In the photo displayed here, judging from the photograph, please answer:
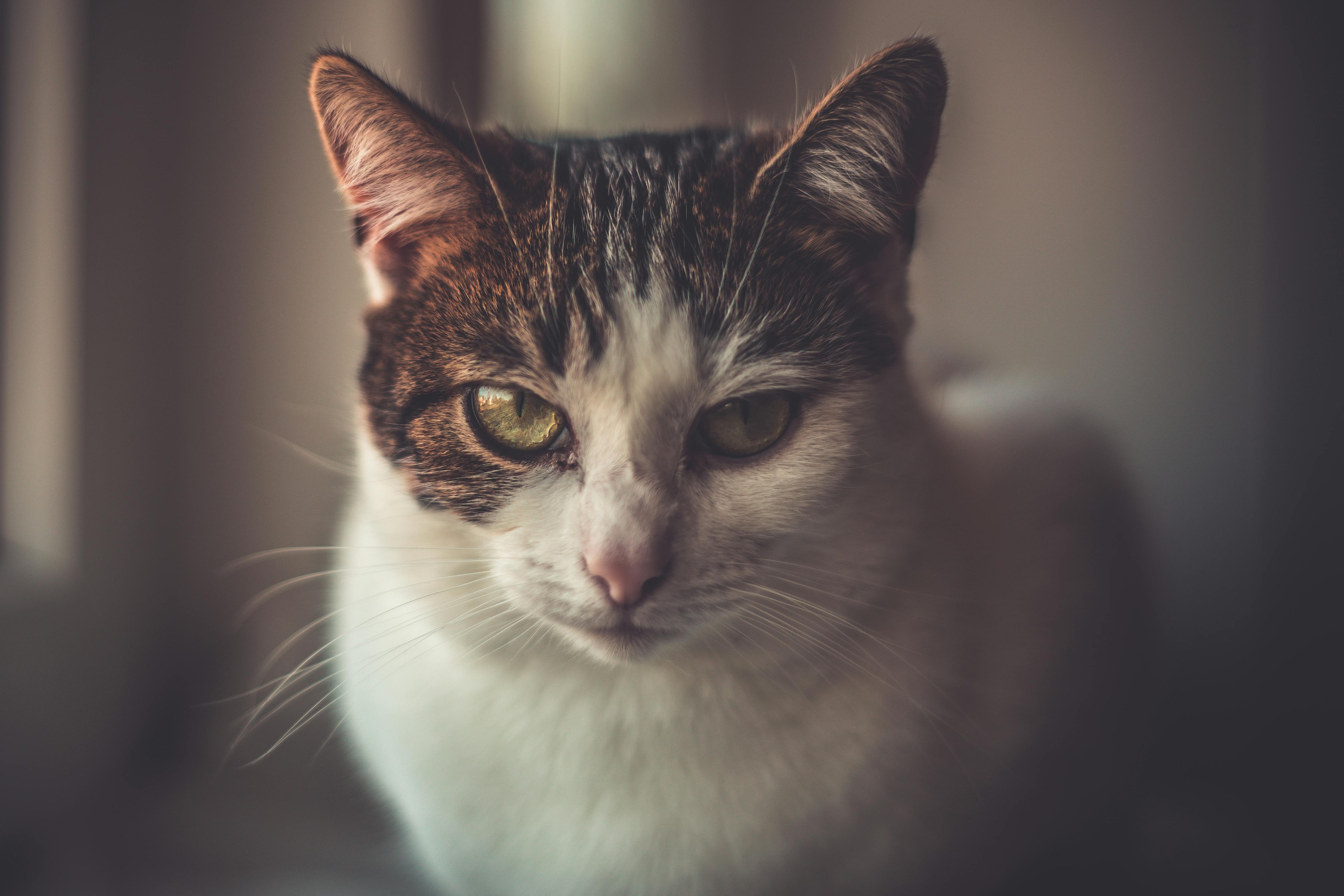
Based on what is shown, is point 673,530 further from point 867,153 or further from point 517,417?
point 867,153

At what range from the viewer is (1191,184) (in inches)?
38.0

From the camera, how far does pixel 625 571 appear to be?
594 mm

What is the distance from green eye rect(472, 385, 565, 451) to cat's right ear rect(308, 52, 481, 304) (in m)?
0.20

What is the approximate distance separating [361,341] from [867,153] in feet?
2.06

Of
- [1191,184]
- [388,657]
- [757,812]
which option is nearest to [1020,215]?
[1191,184]

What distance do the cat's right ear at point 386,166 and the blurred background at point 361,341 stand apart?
213 millimetres

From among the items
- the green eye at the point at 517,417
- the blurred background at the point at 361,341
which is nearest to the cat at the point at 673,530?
the green eye at the point at 517,417

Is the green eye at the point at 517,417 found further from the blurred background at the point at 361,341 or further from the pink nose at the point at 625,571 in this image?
the blurred background at the point at 361,341

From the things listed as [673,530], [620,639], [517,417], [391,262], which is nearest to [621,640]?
[620,639]

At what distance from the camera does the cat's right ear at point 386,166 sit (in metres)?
0.67

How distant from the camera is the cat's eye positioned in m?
0.70

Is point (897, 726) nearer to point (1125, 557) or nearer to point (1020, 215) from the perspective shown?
point (1125, 557)

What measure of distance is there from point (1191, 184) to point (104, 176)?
4.81 feet

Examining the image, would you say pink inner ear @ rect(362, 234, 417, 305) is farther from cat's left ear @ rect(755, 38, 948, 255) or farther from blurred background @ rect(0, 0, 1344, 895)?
cat's left ear @ rect(755, 38, 948, 255)
